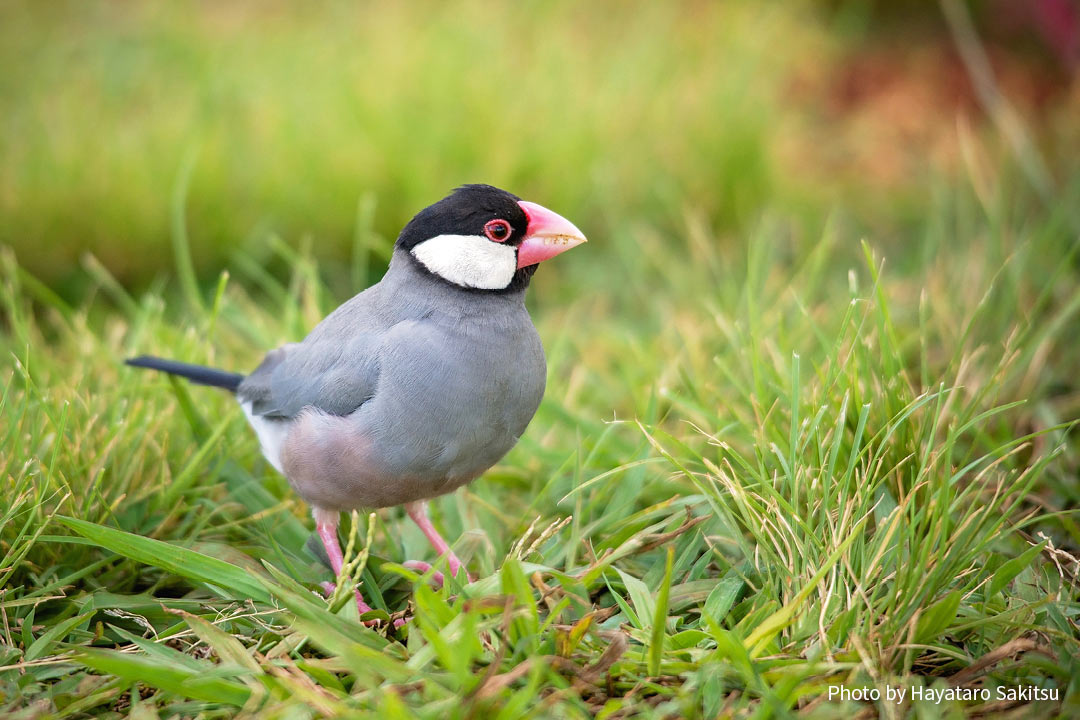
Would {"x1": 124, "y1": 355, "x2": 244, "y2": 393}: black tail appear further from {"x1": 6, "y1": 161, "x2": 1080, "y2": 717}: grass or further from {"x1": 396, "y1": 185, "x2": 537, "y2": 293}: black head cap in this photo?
{"x1": 396, "y1": 185, "x2": 537, "y2": 293}: black head cap

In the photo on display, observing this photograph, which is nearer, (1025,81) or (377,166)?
(377,166)

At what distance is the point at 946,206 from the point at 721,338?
1.83m

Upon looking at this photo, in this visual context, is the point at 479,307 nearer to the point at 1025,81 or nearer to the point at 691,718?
the point at 691,718

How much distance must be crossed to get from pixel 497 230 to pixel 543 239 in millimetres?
143

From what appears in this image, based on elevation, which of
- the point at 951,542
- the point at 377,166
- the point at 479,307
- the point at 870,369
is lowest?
the point at 951,542

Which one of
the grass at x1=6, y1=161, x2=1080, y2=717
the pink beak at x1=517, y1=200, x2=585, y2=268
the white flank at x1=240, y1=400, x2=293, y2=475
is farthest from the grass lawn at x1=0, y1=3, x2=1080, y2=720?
the pink beak at x1=517, y1=200, x2=585, y2=268

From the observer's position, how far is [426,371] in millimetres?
2520

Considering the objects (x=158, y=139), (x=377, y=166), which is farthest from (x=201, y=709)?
(x=158, y=139)

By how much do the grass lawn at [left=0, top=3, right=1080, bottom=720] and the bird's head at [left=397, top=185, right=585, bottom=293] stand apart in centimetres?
58

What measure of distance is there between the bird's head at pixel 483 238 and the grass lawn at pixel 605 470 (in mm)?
584

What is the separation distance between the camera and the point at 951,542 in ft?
7.34

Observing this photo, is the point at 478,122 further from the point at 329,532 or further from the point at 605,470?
the point at 329,532

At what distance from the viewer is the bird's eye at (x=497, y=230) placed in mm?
2650

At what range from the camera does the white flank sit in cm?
287
